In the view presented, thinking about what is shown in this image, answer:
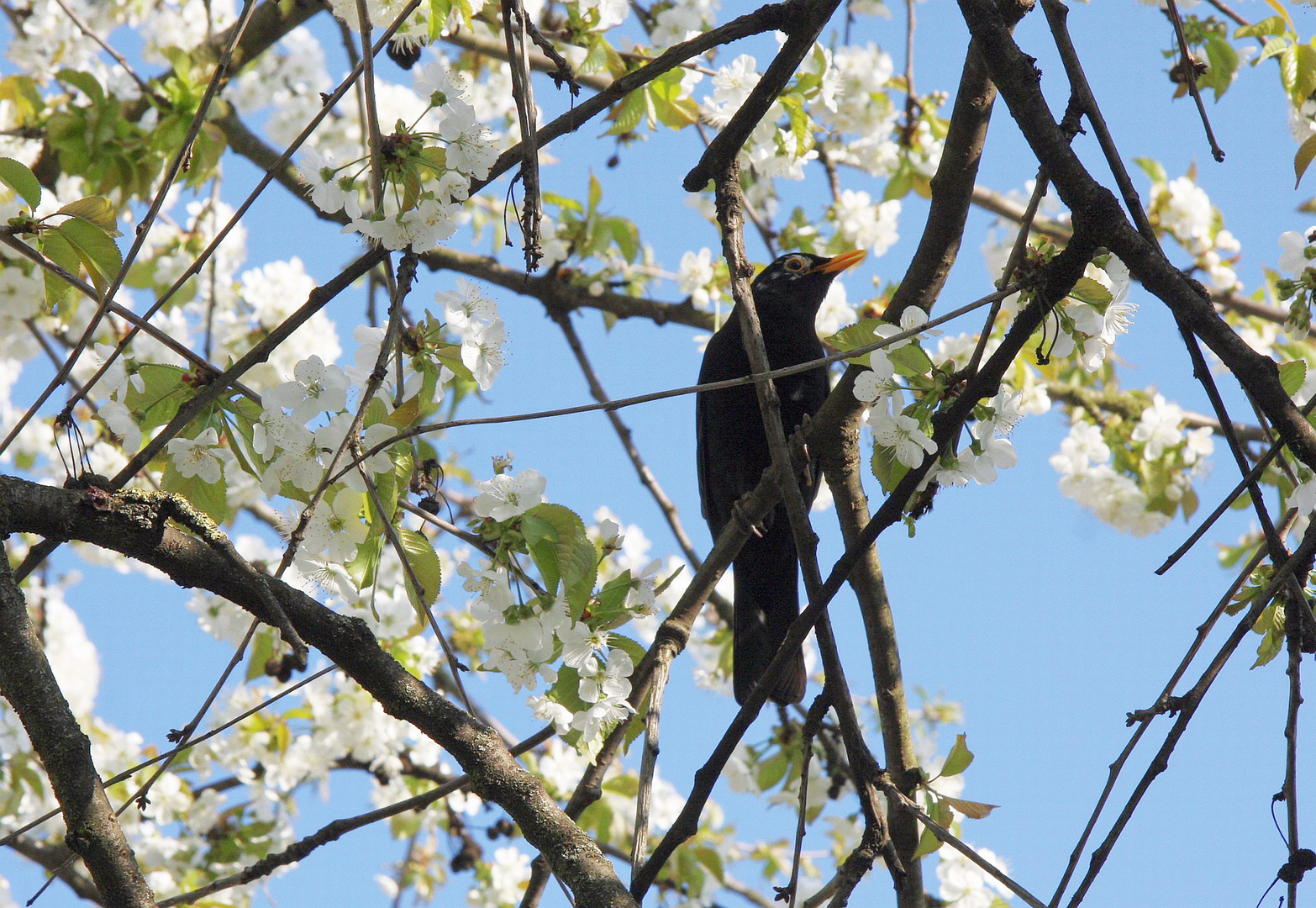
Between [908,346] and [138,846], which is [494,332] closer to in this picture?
[908,346]

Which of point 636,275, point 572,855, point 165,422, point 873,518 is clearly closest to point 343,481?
point 165,422

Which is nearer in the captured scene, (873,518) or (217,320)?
(873,518)

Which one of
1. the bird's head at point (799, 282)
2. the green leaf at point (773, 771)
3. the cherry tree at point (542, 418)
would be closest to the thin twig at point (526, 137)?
the cherry tree at point (542, 418)

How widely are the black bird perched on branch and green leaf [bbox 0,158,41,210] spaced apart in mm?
2217

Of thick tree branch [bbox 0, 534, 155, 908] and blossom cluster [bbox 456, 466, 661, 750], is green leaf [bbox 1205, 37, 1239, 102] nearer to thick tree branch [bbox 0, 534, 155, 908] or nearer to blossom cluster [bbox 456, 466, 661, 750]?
blossom cluster [bbox 456, 466, 661, 750]

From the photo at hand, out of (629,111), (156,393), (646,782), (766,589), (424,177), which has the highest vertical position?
(629,111)

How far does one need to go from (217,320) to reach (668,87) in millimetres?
2601

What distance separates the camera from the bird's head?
406cm

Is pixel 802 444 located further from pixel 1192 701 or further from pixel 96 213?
pixel 96 213

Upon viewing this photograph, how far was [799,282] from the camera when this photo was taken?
4.09 m

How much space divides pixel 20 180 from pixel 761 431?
2593 mm

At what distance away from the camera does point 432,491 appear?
1936 mm

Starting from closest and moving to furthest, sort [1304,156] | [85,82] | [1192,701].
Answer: [1192,701] → [1304,156] → [85,82]

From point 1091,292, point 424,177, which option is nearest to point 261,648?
point 424,177
